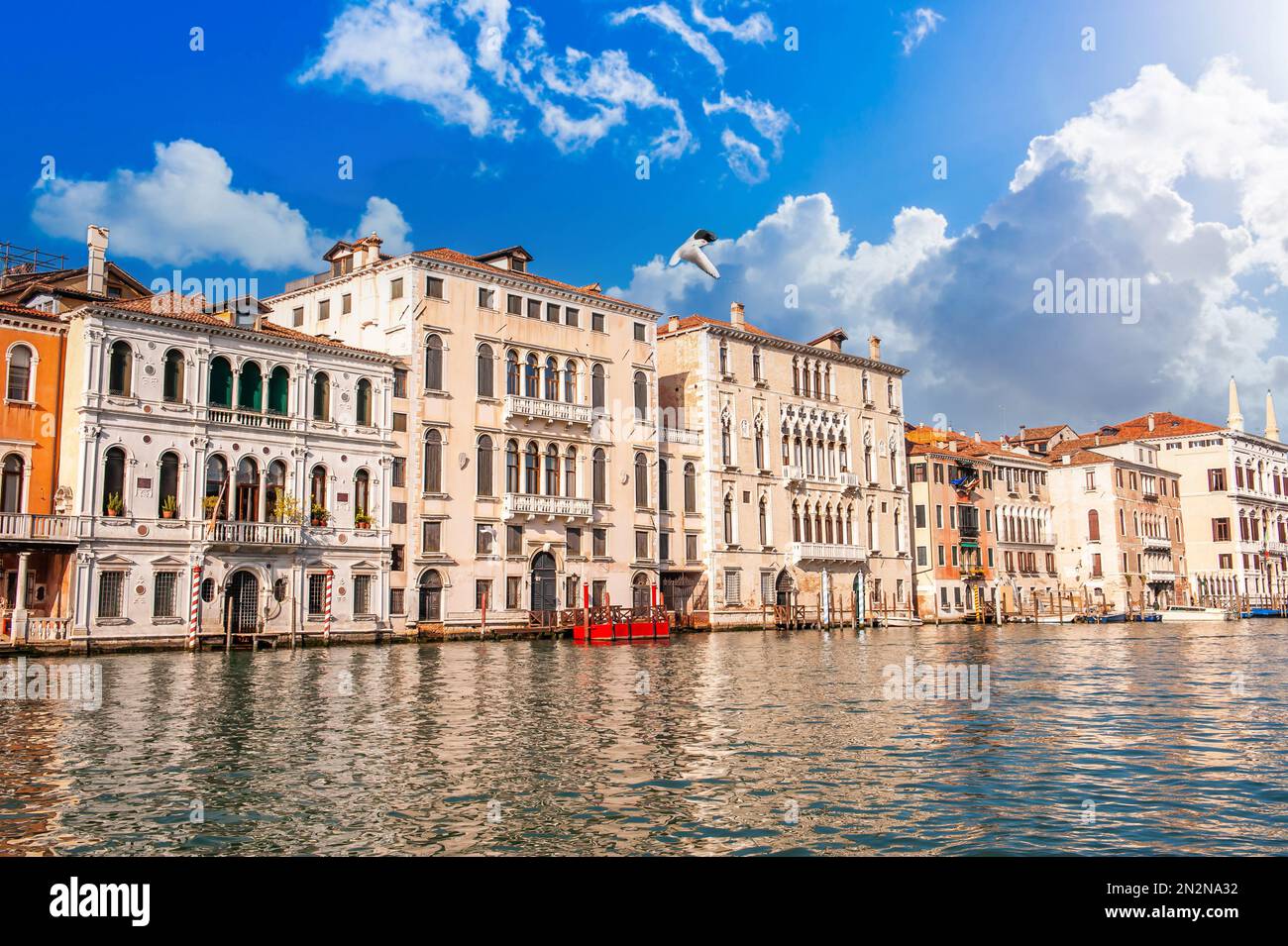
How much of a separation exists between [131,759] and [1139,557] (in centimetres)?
7370

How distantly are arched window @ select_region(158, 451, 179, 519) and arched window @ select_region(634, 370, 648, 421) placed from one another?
65.4ft

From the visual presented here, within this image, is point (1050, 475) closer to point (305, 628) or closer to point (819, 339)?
point (819, 339)

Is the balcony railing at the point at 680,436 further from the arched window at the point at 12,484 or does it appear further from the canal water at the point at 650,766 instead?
the canal water at the point at 650,766

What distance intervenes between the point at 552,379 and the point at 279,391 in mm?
11626

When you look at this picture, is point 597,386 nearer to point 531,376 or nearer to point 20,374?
point 531,376

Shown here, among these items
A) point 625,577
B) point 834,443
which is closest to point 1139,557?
point 834,443

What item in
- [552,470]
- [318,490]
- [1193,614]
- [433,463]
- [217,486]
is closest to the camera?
[217,486]

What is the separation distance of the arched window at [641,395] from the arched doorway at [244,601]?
18.6 meters

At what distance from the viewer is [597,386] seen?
154 feet

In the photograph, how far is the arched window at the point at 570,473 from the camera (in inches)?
1786

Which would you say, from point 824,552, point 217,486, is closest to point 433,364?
point 217,486

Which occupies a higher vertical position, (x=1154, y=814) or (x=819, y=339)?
(x=819, y=339)

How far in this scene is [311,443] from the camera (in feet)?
123
